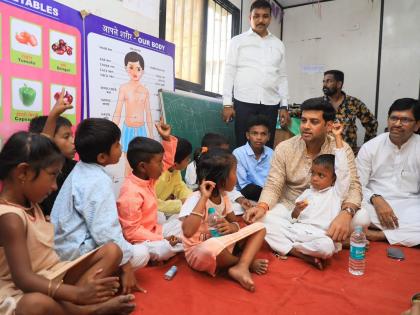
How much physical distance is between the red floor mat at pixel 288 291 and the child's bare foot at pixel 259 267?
0.04 m

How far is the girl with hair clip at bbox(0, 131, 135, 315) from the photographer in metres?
1.08

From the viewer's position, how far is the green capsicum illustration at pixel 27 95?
193 centimetres

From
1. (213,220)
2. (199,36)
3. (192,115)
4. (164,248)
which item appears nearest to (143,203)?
(164,248)

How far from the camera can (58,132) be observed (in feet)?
5.84

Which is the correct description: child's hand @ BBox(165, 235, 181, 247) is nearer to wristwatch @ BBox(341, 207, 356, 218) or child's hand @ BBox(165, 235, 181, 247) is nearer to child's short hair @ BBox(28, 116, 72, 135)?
child's short hair @ BBox(28, 116, 72, 135)

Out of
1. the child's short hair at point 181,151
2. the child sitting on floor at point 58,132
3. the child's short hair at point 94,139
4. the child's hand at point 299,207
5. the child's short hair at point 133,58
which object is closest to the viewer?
the child's short hair at point 94,139

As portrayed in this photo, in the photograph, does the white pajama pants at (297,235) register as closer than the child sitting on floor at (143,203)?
No

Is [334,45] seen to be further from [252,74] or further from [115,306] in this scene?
Result: [115,306]

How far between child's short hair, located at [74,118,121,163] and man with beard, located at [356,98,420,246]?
1903mm

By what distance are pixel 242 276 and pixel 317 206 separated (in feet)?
2.51

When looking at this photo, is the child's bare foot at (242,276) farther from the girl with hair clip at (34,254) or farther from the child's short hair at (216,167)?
the girl with hair clip at (34,254)

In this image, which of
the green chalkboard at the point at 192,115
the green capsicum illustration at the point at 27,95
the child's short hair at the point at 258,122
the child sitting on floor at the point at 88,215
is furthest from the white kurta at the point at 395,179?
the green capsicum illustration at the point at 27,95

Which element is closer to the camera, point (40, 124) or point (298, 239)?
point (40, 124)

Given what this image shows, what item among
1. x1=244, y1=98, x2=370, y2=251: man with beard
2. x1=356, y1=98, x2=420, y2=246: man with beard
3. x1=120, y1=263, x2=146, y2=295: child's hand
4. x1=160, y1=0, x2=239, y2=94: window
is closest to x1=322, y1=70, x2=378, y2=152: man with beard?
x1=160, y1=0, x2=239, y2=94: window
